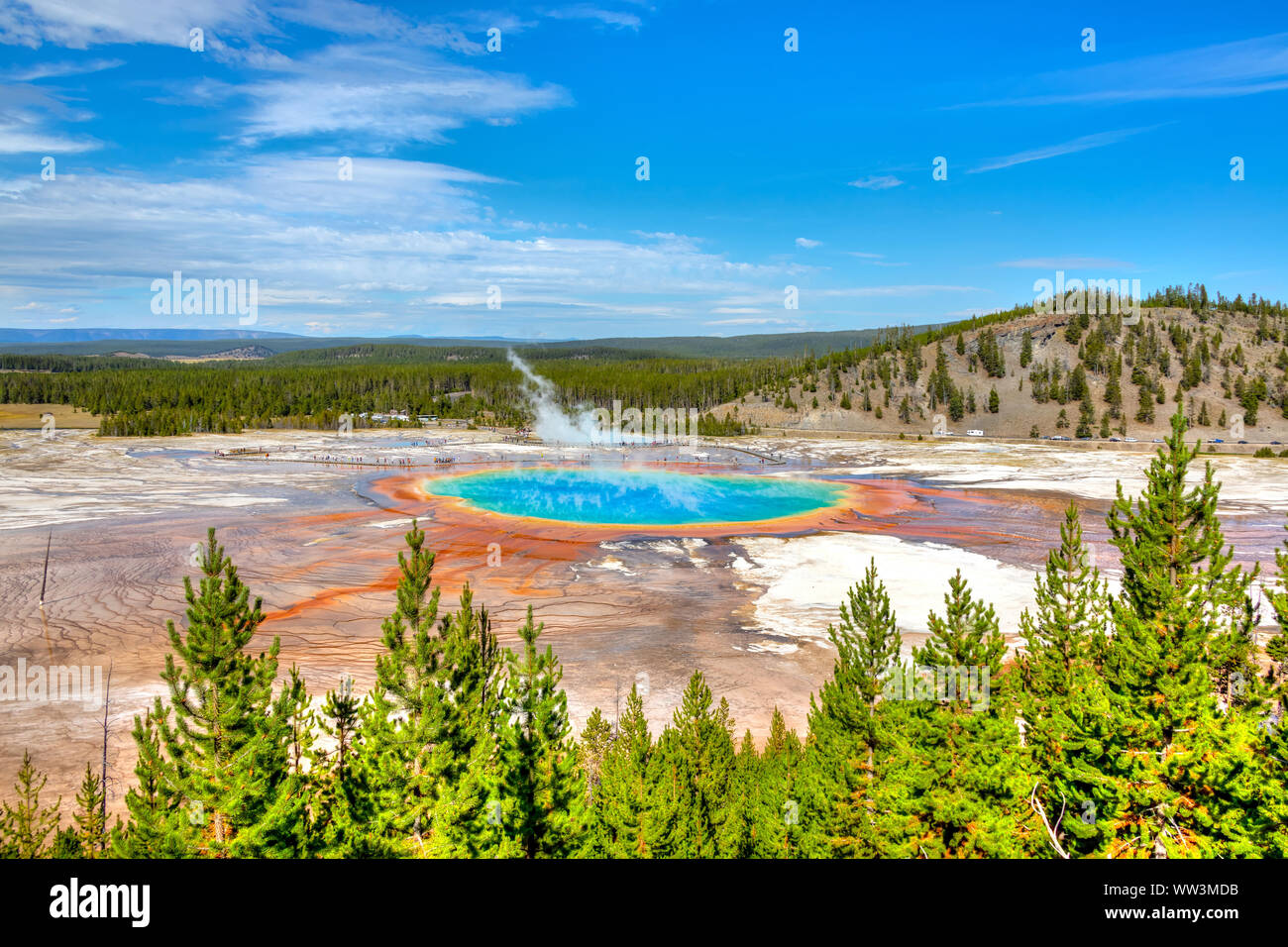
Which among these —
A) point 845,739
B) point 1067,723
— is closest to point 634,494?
point 845,739

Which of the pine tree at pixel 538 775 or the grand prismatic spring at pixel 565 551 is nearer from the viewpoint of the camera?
the pine tree at pixel 538 775

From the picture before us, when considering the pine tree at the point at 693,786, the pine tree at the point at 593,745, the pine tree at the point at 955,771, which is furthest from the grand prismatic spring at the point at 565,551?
the pine tree at the point at 955,771

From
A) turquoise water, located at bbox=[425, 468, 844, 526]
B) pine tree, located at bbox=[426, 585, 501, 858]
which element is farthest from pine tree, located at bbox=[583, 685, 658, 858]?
turquoise water, located at bbox=[425, 468, 844, 526]

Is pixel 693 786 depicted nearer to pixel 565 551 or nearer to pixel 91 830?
pixel 91 830

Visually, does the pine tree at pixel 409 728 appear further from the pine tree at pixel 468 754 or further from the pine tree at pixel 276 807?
the pine tree at pixel 276 807

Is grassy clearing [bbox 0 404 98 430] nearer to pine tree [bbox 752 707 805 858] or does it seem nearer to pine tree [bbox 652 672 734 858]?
pine tree [bbox 652 672 734 858]
